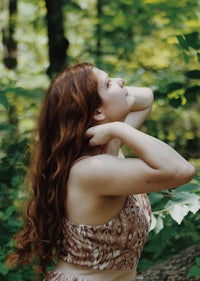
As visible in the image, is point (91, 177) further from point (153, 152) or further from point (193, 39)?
point (193, 39)

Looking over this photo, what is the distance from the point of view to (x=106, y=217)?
7.29 feet

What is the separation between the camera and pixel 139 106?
9.57ft

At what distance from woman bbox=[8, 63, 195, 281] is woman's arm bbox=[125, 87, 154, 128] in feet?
1.80

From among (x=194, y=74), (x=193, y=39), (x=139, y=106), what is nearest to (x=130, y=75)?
(x=194, y=74)

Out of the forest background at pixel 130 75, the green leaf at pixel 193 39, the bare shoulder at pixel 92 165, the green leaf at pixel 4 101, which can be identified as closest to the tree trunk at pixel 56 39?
the forest background at pixel 130 75

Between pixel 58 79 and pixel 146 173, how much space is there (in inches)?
20.3

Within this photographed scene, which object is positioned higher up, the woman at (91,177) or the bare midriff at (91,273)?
the woman at (91,177)

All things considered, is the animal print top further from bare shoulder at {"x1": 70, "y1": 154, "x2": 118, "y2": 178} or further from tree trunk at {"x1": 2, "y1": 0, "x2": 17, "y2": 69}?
tree trunk at {"x1": 2, "y1": 0, "x2": 17, "y2": 69}

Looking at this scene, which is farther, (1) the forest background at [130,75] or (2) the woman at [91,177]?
(1) the forest background at [130,75]

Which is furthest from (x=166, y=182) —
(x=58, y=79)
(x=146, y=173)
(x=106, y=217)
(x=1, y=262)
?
(x=1, y=262)

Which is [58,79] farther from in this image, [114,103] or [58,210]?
[58,210]

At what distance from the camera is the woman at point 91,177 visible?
82.5 inches

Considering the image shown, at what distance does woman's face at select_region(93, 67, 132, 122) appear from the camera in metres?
2.23

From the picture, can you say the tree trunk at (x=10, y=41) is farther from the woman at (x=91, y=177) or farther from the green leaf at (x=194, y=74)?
the woman at (x=91, y=177)
